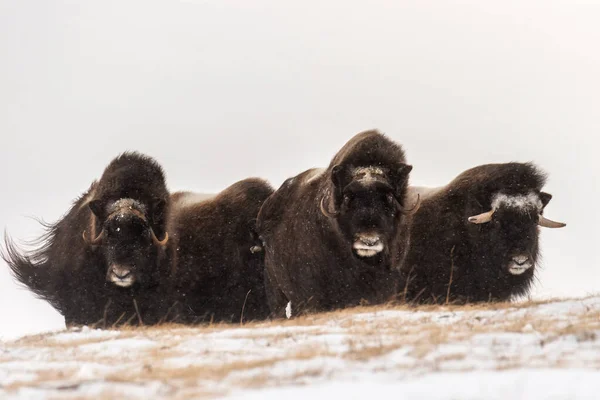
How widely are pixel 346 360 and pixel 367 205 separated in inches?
166

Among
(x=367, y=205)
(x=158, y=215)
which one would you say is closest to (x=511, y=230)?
(x=367, y=205)

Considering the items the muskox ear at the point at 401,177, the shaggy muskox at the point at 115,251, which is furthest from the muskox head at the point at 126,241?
the muskox ear at the point at 401,177

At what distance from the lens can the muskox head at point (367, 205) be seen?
30.4 ft

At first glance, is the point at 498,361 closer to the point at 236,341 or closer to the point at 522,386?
the point at 522,386

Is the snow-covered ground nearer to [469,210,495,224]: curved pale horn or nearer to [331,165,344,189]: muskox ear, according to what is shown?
[331,165,344,189]: muskox ear

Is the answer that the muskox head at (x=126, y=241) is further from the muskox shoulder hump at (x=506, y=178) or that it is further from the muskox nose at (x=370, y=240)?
the muskox shoulder hump at (x=506, y=178)

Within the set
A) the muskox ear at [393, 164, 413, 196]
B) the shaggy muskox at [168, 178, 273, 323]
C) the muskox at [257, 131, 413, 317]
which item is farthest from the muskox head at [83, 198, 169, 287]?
the muskox ear at [393, 164, 413, 196]

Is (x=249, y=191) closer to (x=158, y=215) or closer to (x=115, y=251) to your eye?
(x=158, y=215)

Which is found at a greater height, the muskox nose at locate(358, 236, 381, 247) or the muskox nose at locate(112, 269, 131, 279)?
the muskox nose at locate(358, 236, 381, 247)

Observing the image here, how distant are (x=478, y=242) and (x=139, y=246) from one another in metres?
3.79

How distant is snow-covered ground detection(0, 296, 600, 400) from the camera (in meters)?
4.73

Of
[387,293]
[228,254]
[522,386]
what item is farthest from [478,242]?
[522,386]

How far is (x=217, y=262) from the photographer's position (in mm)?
11914

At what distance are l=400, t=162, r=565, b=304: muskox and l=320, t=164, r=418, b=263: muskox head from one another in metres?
1.00
